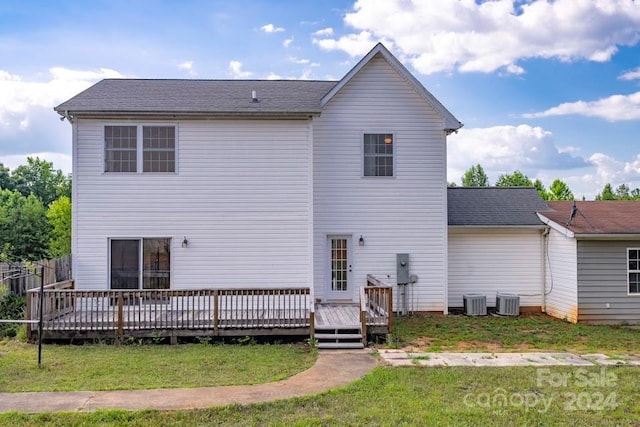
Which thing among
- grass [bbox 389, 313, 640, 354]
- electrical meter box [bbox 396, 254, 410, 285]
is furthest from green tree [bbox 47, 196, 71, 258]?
grass [bbox 389, 313, 640, 354]

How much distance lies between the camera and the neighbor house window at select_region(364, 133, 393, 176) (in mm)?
12883

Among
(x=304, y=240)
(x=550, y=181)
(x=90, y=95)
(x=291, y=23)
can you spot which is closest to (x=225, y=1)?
(x=291, y=23)

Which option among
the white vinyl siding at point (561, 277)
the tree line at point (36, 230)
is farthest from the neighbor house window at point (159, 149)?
the tree line at point (36, 230)

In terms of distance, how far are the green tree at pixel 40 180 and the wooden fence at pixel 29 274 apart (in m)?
46.5

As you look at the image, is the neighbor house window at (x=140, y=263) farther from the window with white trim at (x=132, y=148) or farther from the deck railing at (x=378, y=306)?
the deck railing at (x=378, y=306)

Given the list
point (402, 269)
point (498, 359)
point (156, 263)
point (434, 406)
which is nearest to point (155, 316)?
point (156, 263)

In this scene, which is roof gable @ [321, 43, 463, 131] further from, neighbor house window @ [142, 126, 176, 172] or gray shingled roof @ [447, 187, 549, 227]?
neighbor house window @ [142, 126, 176, 172]

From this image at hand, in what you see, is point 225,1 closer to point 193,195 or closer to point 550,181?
point 193,195

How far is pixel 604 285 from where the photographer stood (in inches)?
480

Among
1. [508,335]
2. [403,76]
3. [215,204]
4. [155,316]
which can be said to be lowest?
[508,335]

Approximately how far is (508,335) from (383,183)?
5193 millimetres

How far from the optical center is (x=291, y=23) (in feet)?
56.0

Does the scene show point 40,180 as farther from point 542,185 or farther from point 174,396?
point 542,185

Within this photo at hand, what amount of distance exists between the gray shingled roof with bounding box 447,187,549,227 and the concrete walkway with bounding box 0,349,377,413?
8.17 m
